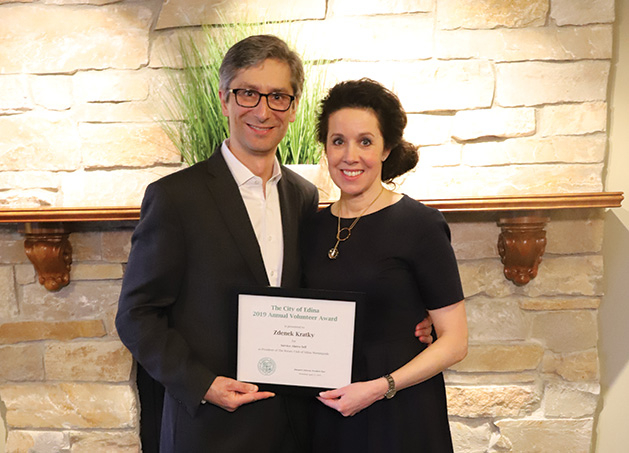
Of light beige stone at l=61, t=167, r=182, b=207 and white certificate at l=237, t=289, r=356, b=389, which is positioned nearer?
white certificate at l=237, t=289, r=356, b=389

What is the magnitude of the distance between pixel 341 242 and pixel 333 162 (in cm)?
22

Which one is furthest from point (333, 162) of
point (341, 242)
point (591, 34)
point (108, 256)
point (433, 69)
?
point (591, 34)

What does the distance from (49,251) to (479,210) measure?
1528mm

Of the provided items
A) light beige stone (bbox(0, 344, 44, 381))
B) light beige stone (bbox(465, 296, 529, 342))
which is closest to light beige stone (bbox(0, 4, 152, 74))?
light beige stone (bbox(0, 344, 44, 381))

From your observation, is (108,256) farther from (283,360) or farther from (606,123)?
(606,123)

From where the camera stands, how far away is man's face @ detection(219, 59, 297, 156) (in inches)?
58.7

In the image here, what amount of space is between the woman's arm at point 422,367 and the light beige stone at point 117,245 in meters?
1.09

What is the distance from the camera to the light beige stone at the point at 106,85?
2119 mm

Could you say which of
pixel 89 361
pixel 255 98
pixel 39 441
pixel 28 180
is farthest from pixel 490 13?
pixel 39 441

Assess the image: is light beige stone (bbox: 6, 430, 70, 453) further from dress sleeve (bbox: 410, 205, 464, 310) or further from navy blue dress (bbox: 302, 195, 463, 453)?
dress sleeve (bbox: 410, 205, 464, 310)

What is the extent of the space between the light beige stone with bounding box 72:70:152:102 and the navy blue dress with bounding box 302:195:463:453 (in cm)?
113

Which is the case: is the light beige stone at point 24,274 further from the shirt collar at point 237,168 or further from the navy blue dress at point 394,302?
the navy blue dress at point 394,302

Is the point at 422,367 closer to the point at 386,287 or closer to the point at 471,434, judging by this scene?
the point at 386,287

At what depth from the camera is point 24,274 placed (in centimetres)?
216
